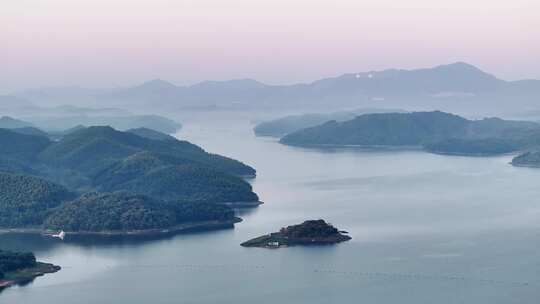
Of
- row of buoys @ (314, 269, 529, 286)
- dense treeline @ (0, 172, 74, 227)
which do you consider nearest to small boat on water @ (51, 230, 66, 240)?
dense treeline @ (0, 172, 74, 227)

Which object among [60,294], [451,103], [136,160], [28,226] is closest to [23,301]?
[60,294]

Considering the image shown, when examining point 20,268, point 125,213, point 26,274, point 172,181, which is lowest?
point 26,274

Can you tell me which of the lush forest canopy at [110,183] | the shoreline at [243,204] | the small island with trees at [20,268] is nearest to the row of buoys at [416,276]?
the small island with trees at [20,268]

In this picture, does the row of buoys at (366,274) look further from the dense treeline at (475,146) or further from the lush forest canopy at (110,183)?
the dense treeline at (475,146)

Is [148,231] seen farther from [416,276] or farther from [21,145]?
[21,145]

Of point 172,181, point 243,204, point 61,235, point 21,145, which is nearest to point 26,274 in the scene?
point 61,235

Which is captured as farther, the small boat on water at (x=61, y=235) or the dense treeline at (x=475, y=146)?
the dense treeline at (x=475, y=146)
